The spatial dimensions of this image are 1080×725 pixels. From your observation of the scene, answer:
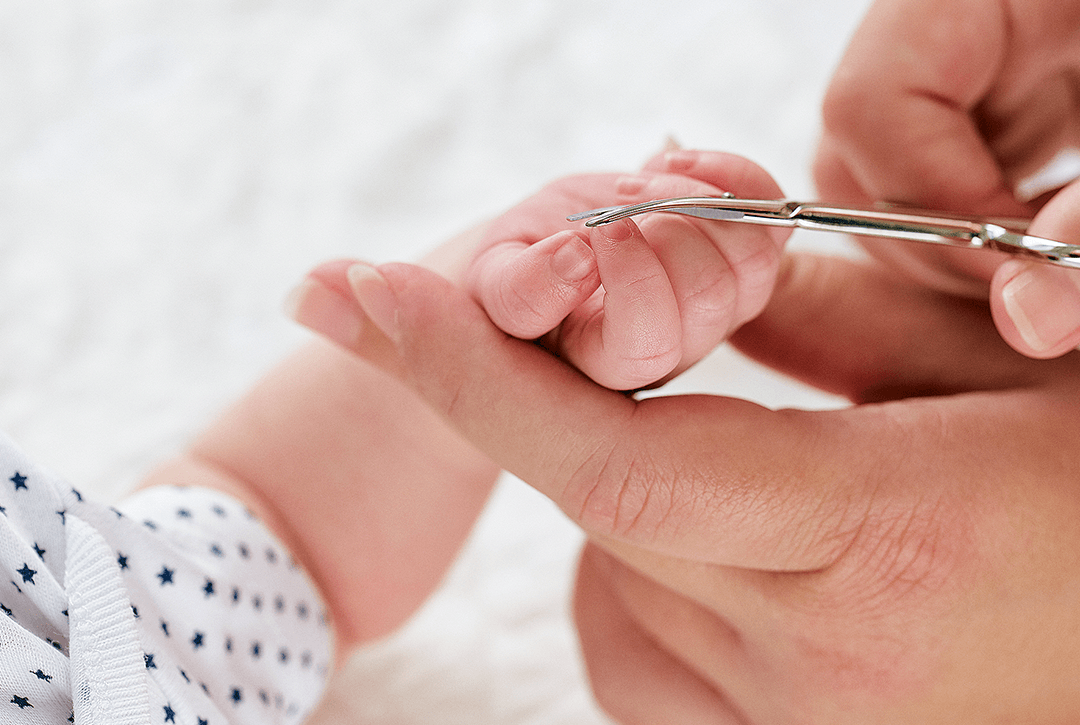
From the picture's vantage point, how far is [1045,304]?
1.58ft

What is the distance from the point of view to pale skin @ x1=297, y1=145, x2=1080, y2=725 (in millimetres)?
517

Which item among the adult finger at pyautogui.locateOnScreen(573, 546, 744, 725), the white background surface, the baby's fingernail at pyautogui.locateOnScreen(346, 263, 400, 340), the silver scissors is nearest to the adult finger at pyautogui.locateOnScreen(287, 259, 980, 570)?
the baby's fingernail at pyautogui.locateOnScreen(346, 263, 400, 340)

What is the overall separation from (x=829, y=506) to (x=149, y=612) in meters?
0.43

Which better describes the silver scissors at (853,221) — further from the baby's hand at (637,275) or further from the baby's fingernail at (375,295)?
the baby's fingernail at (375,295)

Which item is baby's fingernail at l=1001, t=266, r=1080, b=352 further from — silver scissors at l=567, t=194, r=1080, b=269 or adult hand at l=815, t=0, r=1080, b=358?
adult hand at l=815, t=0, r=1080, b=358

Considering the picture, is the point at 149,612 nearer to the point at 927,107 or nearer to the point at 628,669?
the point at 628,669

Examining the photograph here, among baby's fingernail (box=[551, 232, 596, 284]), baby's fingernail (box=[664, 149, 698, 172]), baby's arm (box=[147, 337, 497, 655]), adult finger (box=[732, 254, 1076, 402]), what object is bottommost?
baby's arm (box=[147, 337, 497, 655])

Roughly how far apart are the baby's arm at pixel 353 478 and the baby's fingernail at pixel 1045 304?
443 millimetres

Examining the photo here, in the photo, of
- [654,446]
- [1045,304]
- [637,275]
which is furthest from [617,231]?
[1045,304]

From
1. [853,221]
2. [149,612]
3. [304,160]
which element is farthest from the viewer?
[304,160]

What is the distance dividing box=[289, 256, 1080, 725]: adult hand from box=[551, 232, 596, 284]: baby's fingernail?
76 mm

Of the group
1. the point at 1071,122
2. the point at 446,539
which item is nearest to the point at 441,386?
the point at 446,539

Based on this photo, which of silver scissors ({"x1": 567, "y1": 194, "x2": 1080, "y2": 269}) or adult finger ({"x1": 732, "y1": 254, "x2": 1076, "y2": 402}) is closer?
silver scissors ({"x1": 567, "y1": 194, "x2": 1080, "y2": 269})

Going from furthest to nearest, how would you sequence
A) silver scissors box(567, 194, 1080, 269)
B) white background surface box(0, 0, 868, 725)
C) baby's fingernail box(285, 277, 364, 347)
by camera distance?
white background surface box(0, 0, 868, 725)
baby's fingernail box(285, 277, 364, 347)
silver scissors box(567, 194, 1080, 269)
